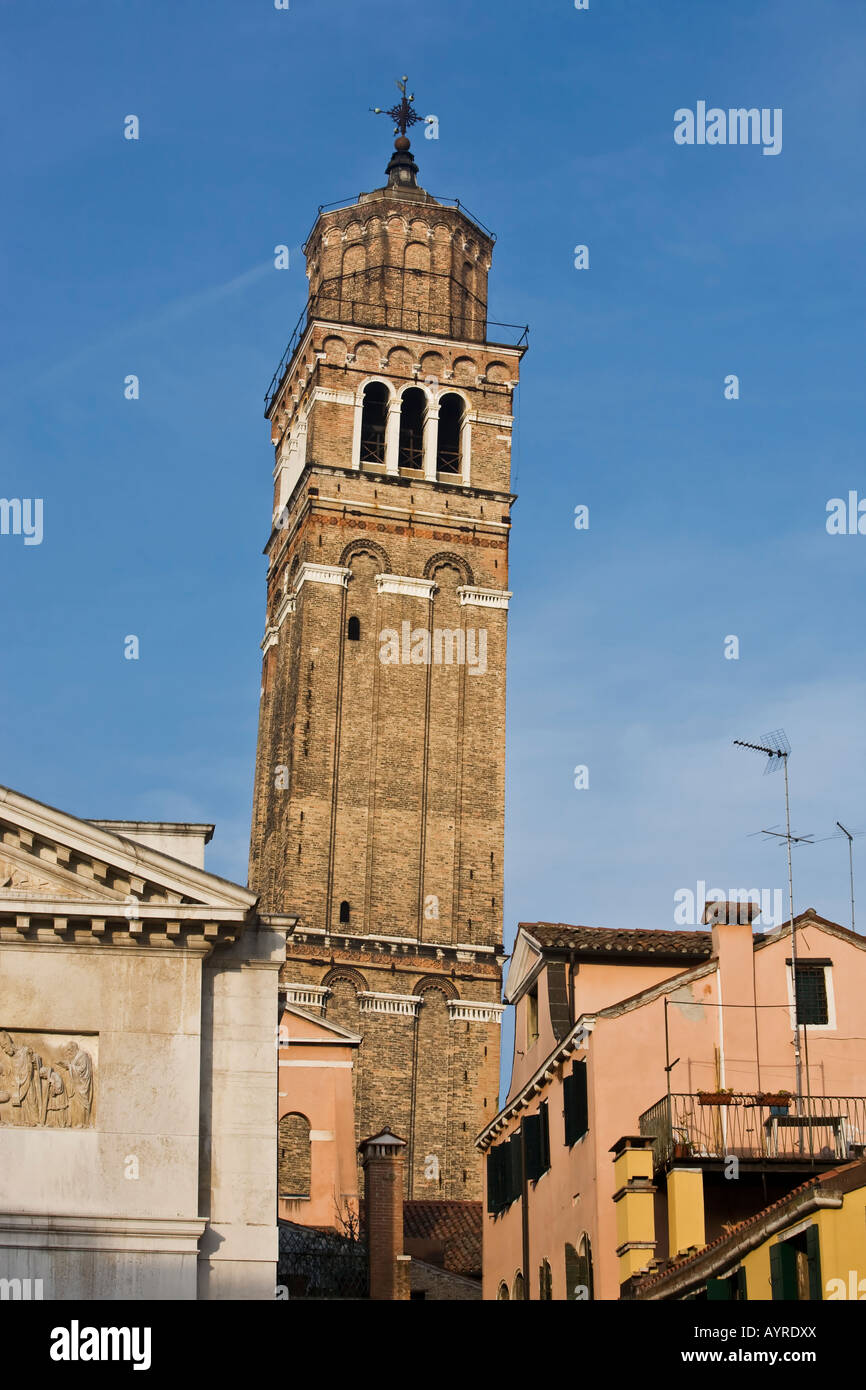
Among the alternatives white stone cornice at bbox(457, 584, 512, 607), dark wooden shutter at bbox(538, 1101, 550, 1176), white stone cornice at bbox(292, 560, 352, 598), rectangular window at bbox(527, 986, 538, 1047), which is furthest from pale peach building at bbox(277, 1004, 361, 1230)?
white stone cornice at bbox(457, 584, 512, 607)

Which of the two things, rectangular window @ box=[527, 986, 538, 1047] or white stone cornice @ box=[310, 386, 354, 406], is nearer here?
rectangular window @ box=[527, 986, 538, 1047]

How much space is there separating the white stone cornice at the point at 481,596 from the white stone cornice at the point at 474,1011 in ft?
46.3

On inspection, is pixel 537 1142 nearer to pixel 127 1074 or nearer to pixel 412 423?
pixel 127 1074

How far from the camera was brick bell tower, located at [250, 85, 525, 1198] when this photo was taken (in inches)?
2625

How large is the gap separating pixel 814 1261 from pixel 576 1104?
36.5 feet

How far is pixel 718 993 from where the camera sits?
3494cm

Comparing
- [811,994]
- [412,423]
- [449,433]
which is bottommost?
[811,994]

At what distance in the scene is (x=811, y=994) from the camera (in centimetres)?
3550

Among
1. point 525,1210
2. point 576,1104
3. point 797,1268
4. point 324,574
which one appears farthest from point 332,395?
point 797,1268

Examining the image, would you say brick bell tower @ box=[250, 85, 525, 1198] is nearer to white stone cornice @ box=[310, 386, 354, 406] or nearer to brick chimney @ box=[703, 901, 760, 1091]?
white stone cornice @ box=[310, 386, 354, 406]

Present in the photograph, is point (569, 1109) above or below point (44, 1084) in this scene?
above

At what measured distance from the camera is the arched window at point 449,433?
76.9m

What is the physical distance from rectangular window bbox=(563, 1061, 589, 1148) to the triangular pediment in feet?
24.8
